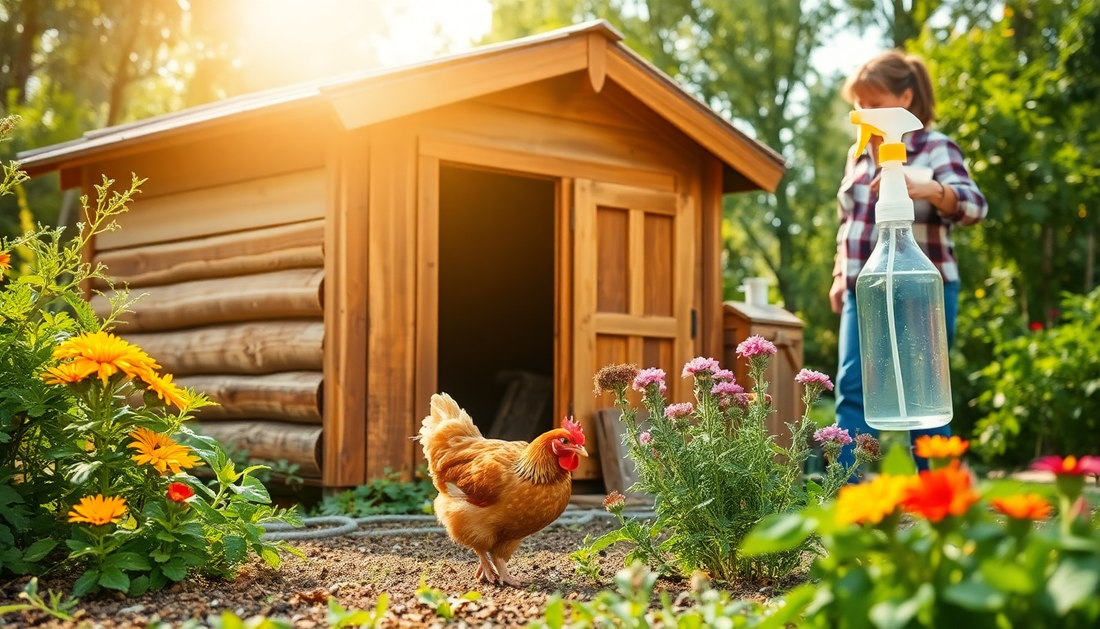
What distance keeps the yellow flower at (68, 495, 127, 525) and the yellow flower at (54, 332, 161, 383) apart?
1.23 ft

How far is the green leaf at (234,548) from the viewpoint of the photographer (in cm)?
366

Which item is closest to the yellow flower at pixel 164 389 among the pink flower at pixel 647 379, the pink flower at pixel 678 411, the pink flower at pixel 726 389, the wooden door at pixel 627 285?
the pink flower at pixel 647 379

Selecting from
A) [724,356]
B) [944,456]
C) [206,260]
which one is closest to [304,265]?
[206,260]

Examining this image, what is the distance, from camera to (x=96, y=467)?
11.1 ft

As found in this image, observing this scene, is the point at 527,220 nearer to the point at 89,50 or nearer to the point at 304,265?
the point at 304,265

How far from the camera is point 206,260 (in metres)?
7.79

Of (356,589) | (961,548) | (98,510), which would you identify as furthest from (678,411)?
(98,510)

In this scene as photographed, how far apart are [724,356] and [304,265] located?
134 inches

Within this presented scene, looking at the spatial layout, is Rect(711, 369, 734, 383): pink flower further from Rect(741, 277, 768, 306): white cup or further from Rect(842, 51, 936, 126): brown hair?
Rect(741, 277, 768, 306): white cup

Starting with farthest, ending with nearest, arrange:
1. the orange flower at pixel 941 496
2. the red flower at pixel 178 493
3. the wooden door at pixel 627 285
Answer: the wooden door at pixel 627 285, the red flower at pixel 178 493, the orange flower at pixel 941 496

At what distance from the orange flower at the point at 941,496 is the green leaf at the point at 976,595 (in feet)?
0.40

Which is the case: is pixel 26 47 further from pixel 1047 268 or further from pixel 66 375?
pixel 66 375

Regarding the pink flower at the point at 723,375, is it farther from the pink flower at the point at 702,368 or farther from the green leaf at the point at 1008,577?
the green leaf at the point at 1008,577

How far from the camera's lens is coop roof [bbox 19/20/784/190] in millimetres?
6297
